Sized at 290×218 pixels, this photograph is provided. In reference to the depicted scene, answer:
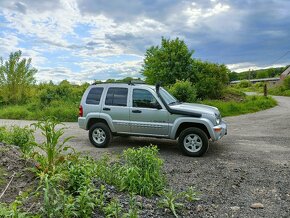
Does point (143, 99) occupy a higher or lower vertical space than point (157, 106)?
higher

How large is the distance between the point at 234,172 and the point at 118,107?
3.78m

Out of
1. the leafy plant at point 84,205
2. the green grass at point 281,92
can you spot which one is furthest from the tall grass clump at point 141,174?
the green grass at point 281,92

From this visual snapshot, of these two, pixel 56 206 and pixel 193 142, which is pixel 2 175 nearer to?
pixel 56 206

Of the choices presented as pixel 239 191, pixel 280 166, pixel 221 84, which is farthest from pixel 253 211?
pixel 221 84

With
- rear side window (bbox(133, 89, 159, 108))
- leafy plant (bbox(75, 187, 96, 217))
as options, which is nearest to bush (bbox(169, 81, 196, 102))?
rear side window (bbox(133, 89, 159, 108))

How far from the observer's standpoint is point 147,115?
898cm

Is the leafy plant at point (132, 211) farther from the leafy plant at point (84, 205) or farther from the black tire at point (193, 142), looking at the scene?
the black tire at point (193, 142)

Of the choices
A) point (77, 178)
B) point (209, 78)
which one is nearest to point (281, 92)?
point (209, 78)

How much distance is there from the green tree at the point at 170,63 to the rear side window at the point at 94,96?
14454 mm

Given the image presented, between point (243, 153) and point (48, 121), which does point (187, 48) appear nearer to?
point (243, 153)

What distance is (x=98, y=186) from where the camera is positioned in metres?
4.60

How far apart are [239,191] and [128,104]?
4341 millimetres

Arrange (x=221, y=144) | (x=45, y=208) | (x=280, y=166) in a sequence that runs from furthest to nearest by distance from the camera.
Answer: (x=221, y=144), (x=280, y=166), (x=45, y=208)

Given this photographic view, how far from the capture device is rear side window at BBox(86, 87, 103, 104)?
379 inches
